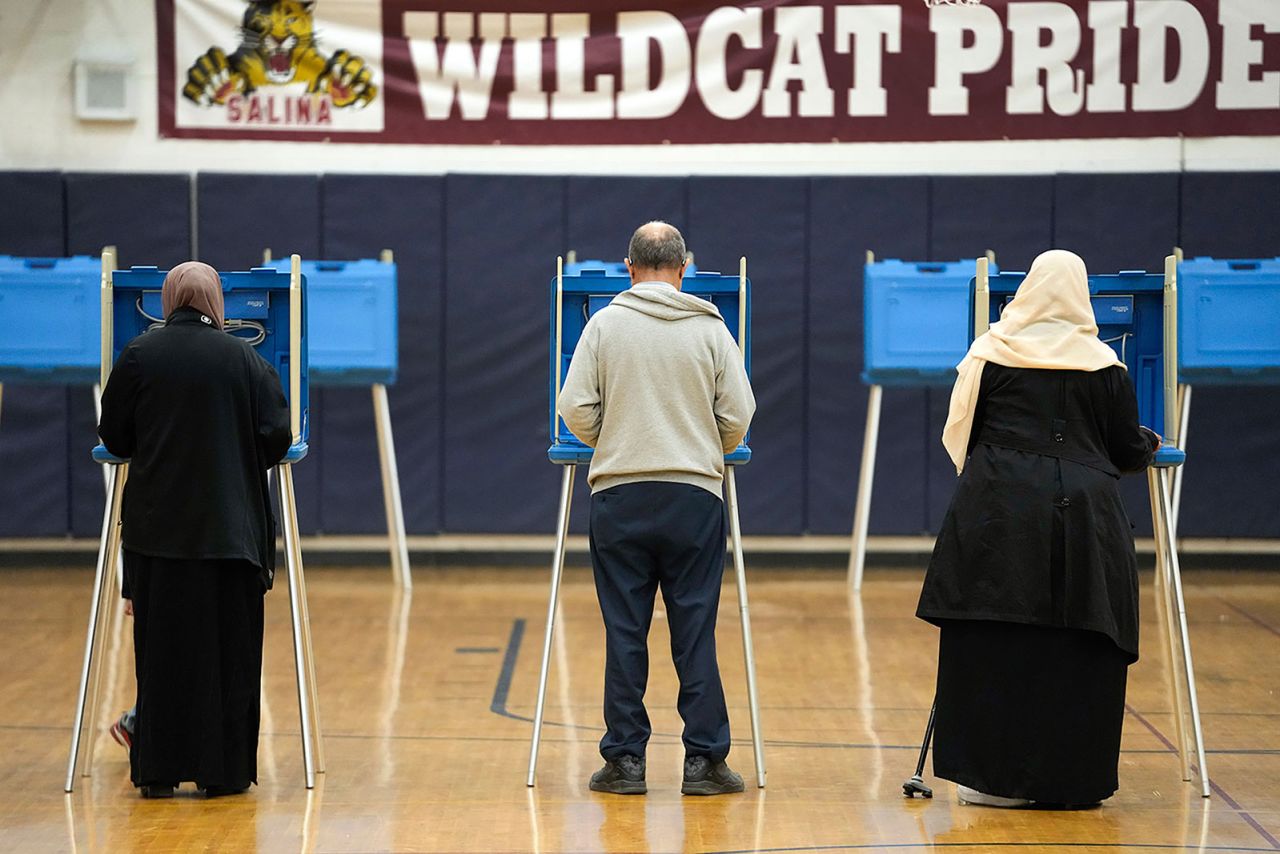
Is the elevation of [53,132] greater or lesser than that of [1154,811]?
greater

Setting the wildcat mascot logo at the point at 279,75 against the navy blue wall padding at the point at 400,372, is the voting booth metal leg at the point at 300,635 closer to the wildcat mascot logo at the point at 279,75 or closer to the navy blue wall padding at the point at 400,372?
the navy blue wall padding at the point at 400,372

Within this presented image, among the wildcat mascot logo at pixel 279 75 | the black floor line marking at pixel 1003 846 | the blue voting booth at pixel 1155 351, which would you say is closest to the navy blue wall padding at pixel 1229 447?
the blue voting booth at pixel 1155 351

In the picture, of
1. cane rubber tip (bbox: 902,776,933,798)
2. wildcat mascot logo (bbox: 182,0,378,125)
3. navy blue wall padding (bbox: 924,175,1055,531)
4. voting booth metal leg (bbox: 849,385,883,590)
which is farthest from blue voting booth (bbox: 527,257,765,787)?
wildcat mascot logo (bbox: 182,0,378,125)

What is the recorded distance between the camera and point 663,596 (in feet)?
12.3

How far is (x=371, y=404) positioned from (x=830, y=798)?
4464mm

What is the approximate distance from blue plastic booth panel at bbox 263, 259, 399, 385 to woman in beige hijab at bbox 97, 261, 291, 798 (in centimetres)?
306

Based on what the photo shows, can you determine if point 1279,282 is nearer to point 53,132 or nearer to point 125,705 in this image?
point 125,705

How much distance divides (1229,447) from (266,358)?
17.3 ft

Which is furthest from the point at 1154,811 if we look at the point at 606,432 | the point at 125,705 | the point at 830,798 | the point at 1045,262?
the point at 125,705

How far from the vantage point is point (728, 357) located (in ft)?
12.3

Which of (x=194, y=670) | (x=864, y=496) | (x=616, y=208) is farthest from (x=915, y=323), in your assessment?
(x=194, y=670)

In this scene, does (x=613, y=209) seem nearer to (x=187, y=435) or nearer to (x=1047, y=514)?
Result: (x=187, y=435)

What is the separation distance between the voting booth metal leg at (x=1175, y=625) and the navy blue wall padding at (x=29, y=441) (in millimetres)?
5472

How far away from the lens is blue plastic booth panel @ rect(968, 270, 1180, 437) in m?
4.07
